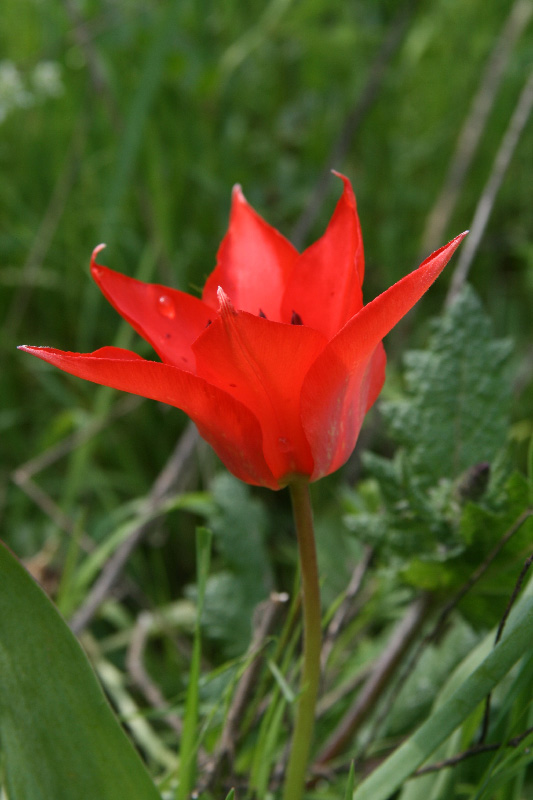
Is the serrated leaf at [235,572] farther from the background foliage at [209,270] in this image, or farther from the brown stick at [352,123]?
the brown stick at [352,123]

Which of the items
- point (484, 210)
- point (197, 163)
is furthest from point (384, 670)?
point (197, 163)

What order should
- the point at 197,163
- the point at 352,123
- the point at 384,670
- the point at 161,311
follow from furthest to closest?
the point at 197,163, the point at 352,123, the point at 384,670, the point at 161,311

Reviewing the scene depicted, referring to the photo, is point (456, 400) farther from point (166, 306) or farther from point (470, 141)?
point (470, 141)

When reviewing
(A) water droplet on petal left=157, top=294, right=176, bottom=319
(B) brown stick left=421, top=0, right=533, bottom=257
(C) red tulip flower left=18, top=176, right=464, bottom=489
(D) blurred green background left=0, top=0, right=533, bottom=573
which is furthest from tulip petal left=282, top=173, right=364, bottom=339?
(B) brown stick left=421, top=0, right=533, bottom=257

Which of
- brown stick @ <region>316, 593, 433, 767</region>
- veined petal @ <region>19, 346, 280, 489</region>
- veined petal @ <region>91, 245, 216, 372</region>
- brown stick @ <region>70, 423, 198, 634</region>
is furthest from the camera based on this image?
brown stick @ <region>70, 423, 198, 634</region>

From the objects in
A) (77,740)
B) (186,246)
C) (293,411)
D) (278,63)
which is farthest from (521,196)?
(77,740)

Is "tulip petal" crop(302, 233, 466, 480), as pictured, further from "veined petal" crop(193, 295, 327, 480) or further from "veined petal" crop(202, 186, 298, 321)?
"veined petal" crop(202, 186, 298, 321)
